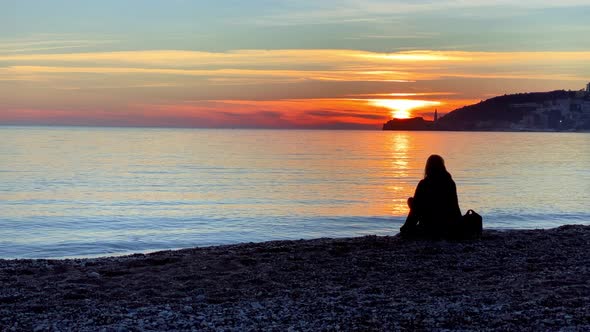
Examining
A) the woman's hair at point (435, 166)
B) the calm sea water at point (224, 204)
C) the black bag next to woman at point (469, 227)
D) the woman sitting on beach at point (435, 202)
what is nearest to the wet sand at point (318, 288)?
the black bag next to woman at point (469, 227)

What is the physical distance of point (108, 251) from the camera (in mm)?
16531

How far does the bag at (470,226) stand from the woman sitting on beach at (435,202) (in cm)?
16

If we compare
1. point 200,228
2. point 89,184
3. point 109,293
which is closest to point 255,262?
point 109,293

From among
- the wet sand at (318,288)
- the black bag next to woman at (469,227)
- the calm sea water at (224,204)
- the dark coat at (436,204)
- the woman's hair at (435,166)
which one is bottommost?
the calm sea water at (224,204)

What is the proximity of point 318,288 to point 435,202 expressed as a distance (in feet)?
13.8

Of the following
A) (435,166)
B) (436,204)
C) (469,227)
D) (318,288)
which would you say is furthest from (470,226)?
(318,288)

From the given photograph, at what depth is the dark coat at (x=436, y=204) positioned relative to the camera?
12008 mm

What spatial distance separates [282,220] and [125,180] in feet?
60.9

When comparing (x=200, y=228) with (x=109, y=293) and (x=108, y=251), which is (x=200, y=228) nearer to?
(x=108, y=251)

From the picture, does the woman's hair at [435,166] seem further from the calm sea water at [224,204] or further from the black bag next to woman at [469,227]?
the calm sea water at [224,204]

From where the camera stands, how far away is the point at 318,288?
8.79 metres

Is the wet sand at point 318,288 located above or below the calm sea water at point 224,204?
above

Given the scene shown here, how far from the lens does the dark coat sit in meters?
12.0

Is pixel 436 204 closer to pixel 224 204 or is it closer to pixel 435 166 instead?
pixel 435 166
